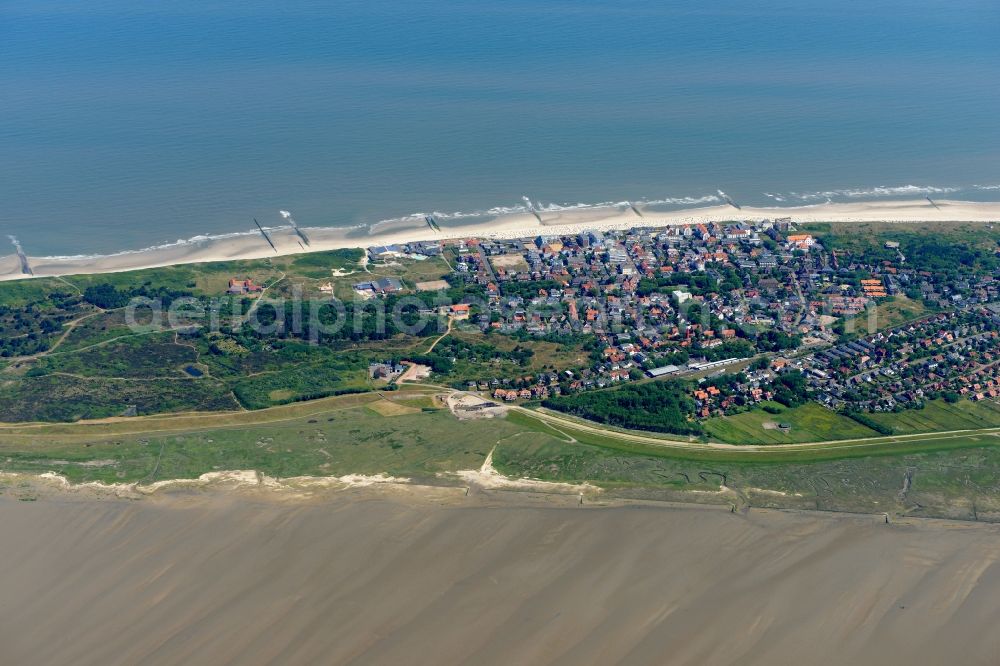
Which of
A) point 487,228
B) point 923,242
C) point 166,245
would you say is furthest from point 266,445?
point 923,242

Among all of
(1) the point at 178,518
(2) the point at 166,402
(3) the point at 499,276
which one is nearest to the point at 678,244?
(3) the point at 499,276

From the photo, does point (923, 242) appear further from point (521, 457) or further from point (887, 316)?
point (521, 457)

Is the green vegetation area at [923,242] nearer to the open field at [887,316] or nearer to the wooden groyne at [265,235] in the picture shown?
the open field at [887,316]

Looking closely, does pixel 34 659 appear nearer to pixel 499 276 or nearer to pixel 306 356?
pixel 306 356

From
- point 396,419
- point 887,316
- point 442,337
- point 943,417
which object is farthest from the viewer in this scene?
point 887,316

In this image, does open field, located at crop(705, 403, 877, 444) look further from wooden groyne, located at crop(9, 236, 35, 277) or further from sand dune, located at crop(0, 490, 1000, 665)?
wooden groyne, located at crop(9, 236, 35, 277)

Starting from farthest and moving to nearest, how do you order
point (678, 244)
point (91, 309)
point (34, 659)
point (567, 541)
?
point (678, 244) → point (91, 309) → point (567, 541) → point (34, 659)
